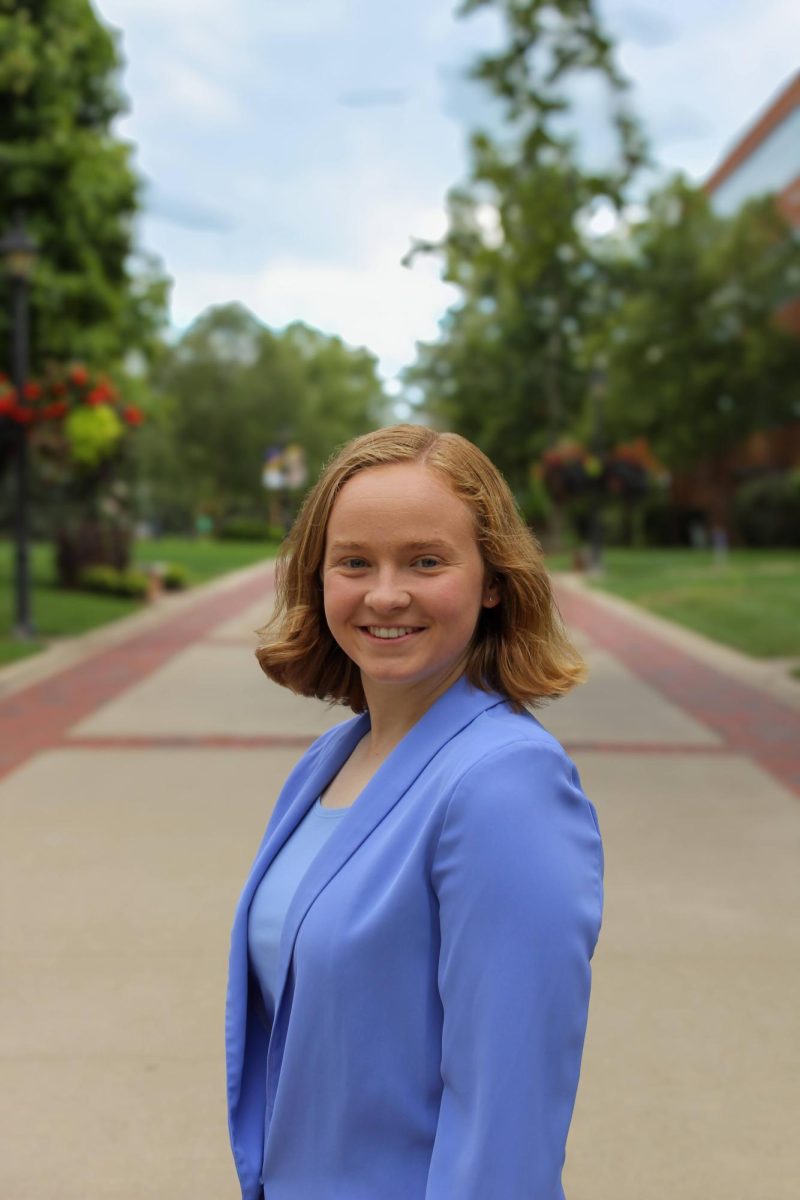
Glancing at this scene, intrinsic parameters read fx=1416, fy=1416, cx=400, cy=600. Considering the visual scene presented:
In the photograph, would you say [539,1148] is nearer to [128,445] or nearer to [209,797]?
[209,797]

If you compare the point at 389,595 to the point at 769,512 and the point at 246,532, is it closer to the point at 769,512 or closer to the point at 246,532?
the point at 769,512

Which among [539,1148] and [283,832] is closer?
[539,1148]

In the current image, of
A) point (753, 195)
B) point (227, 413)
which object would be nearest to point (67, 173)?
point (753, 195)

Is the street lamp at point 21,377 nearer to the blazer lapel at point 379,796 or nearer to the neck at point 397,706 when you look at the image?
the neck at point 397,706

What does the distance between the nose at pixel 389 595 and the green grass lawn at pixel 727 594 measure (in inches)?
535

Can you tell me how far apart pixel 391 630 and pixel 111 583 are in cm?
2128

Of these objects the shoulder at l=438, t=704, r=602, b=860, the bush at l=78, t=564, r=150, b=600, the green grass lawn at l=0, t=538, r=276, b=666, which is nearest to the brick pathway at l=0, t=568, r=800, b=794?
the green grass lawn at l=0, t=538, r=276, b=666

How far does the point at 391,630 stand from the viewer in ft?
5.44

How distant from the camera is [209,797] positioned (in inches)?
286

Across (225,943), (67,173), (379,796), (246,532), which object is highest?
(67,173)

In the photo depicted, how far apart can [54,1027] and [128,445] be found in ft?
69.8

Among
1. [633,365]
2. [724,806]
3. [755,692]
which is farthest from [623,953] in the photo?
[633,365]

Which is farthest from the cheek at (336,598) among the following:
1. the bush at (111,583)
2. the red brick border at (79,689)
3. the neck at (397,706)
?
the bush at (111,583)

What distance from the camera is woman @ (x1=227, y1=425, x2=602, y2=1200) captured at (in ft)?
4.56
